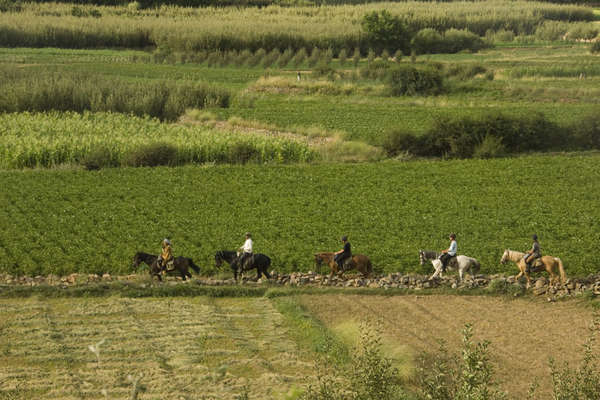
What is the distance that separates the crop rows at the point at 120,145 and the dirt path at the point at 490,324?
1943 centimetres

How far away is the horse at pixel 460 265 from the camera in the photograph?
2534 centimetres

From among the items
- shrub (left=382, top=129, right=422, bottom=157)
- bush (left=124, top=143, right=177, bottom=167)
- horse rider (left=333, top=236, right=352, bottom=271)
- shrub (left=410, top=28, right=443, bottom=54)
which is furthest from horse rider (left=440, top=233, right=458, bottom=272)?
shrub (left=410, top=28, right=443, bottom=54)

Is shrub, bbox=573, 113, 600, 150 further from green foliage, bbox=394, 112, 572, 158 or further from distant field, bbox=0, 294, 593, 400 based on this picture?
distant field, bbox=0, 294, 593, 400

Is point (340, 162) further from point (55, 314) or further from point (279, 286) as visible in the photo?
point (55, 314)

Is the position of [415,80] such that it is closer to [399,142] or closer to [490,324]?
[399,142]

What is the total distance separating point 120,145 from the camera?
43094 mm

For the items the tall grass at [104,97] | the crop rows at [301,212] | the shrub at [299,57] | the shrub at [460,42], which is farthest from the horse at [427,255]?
the shrub at [460,42]

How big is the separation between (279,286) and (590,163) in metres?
22.8

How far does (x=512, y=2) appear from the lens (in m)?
139

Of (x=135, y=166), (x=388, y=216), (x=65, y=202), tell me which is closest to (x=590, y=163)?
(x=388, y=216)

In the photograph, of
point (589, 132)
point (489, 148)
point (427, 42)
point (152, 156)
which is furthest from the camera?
point (427, 42)

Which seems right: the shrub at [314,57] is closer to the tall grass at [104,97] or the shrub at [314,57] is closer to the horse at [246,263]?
the tall grass at [104,97]

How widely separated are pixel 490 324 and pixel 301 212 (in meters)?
11.5

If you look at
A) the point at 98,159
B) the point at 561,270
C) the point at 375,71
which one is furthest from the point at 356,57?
the point at 561,270
